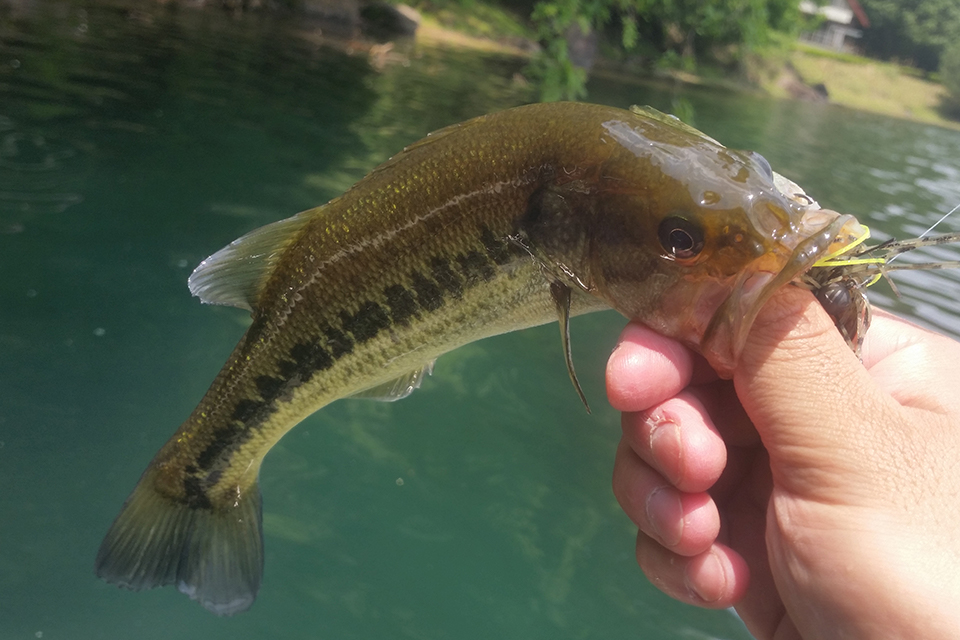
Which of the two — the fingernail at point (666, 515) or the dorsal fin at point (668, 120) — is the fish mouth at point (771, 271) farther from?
the fingernail at point (666, 515)

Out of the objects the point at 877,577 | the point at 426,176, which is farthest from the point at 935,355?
the point at 426,176

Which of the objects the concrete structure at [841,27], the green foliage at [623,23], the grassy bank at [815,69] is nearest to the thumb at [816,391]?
the green foliage at [623,23]

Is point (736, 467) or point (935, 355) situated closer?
point (935, 355)

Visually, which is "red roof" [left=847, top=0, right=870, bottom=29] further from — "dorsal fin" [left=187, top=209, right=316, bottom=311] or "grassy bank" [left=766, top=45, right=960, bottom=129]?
"dorsal fin" [left=187, top=209, right=316, bottom=311]

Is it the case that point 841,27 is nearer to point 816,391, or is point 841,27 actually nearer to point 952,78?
point 952,78

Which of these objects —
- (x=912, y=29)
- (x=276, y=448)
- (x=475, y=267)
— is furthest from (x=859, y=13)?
(x=475, y=267)

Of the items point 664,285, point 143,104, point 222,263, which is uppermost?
point 664,285

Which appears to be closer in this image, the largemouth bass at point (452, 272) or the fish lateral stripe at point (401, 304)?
the largemouth bass at point (452, 272)

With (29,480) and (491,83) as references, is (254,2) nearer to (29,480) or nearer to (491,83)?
(491,83)
